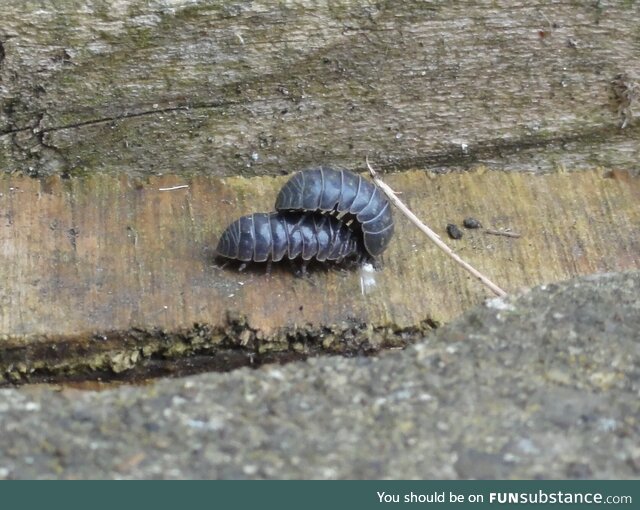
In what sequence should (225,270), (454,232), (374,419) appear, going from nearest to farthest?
1. (374,419)
2. (225,270)
3. (454,232)

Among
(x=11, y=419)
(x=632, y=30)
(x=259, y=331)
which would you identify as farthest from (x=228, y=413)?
(x=632, y=30)

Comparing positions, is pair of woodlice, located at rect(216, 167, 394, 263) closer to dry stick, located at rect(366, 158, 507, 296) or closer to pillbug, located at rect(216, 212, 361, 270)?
pillbug, located at rect(216, 212, 361, 270)

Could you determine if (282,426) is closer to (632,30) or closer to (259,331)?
(259,331)

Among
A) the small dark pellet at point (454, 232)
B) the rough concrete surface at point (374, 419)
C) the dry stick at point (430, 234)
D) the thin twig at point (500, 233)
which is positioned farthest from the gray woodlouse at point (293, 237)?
the rough concrete surface at point (374, 419)

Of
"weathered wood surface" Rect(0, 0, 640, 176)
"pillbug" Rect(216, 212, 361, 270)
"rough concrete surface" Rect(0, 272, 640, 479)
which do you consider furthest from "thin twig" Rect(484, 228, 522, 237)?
"rough concrete surface" Rect(0, 272, 640, 479)

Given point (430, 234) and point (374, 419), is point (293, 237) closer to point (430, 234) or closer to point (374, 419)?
point (430, 234)

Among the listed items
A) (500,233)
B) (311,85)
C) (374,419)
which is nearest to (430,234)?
(500,233)
